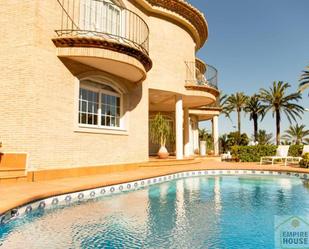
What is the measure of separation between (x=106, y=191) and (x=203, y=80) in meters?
12.8

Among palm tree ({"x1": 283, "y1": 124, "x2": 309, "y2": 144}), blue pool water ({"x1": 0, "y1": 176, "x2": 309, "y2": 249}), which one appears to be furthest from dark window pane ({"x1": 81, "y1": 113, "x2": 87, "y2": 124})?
palm tree ({"x1": 283, "y1": 124, "x2": 309, "y2": 144})

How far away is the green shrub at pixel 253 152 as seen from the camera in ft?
68.7

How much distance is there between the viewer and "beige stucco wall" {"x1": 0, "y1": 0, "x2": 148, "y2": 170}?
25.5ft

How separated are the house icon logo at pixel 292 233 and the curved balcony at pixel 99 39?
280 inches

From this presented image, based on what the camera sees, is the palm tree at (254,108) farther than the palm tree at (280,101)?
Yes

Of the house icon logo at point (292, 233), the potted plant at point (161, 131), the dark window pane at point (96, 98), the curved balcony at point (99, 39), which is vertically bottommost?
the house icon logo at point (292, 233)

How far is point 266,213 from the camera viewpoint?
5.63 meters

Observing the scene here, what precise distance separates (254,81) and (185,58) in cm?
2392

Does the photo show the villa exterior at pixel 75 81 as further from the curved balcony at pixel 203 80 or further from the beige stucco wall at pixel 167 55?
the curved balcony at pixel 203 80

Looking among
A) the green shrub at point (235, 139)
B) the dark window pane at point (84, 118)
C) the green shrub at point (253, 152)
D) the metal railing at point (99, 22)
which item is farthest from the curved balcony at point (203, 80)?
the green shrub at point (235, 139)

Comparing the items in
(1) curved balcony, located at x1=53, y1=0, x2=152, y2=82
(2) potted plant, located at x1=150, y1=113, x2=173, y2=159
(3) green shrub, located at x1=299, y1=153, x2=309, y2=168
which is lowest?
(3) green shrub, located at x1=299, y1=153, x2=309, y2=168

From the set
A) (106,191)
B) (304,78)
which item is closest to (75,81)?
(106,191)

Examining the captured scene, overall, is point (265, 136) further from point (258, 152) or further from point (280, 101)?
point (258, 152)

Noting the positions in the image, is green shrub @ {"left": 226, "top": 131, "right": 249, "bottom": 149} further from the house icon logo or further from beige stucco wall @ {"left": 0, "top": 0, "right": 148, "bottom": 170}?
the house icon logo
